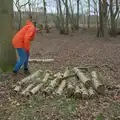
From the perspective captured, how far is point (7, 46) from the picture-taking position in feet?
25.3

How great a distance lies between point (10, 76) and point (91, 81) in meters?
2.54

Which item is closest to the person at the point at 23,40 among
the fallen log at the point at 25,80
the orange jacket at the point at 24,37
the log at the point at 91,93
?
the orange jacket at the point at 24,37

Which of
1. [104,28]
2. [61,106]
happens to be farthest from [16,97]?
[104,28]

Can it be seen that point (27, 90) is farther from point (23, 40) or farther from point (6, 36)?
point (6, 36)

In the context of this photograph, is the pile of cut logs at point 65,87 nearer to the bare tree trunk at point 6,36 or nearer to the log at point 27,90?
the log at point 27,90

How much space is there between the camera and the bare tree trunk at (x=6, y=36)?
750cm

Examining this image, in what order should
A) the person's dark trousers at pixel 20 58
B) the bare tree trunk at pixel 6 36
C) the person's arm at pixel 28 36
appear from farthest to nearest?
the bare tree trunk at pixel 6 36
the person's dark trousers at pixel 20 58
the person's arm at pixel 28 36

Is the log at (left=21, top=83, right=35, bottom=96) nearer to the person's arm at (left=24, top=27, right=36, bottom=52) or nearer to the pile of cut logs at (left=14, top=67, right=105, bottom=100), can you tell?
the pile of cut logs at (left=14, top=67, right=105, bottom=100)

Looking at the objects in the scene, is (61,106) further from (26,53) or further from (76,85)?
(26,53)

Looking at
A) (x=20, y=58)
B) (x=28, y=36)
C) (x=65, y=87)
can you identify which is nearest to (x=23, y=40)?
(x=28, y=36)

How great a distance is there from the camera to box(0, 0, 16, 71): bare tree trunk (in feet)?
24.6

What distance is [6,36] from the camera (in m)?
7.67

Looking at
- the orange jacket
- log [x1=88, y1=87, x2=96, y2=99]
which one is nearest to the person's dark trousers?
the orange jacket

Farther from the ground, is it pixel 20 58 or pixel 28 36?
pixel 28 36
